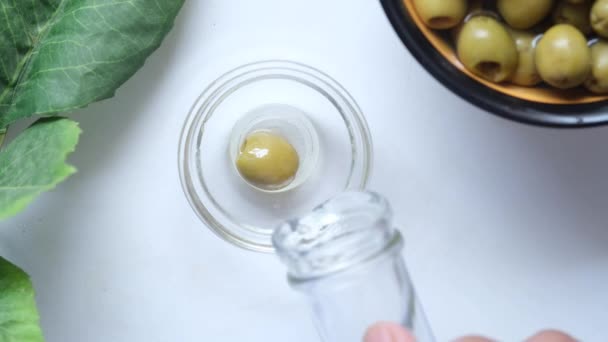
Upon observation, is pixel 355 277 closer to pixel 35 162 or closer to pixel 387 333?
pixel 387 333

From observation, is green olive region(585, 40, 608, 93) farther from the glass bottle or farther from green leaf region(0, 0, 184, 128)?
green leaf region(0, 0, 184, 128)

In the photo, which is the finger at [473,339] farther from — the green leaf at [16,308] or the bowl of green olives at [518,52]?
the green leaf at [16,308]

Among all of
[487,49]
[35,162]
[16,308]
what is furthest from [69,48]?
[487,49]

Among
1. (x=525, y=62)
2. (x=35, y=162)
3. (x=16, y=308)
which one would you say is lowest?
(x=16, y=308)

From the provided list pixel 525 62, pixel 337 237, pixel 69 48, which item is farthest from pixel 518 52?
pixel 69 48

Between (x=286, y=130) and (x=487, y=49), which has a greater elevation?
(x=487, y=49)

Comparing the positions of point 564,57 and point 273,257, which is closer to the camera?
point 564,57
